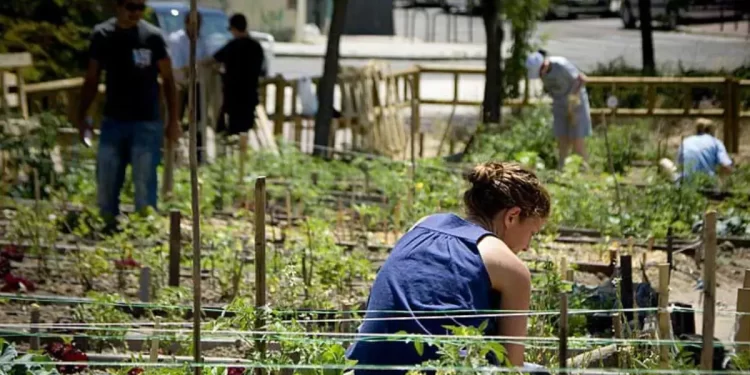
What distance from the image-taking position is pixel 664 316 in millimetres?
5051

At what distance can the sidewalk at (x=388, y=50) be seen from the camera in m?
28.3

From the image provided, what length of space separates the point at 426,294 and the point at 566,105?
9.05m

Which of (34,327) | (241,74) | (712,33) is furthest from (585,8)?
(34,327)

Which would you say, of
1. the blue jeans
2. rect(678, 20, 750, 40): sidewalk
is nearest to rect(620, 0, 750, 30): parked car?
rect(678, 20, 750, 40): sidewalk

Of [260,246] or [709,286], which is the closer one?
[709,286]

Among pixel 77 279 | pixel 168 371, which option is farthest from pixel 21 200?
pixel 168 371

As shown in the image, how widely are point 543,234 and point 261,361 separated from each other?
435 centimetres

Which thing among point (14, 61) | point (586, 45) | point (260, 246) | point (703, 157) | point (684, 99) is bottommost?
point (586, 45)

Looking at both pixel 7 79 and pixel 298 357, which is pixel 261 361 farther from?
pixel 7 79

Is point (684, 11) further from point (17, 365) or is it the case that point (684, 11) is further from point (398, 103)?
point (17, 365)

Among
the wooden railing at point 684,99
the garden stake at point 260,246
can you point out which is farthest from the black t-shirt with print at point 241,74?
the garden stake at point 260,246

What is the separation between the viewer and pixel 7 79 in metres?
12.0

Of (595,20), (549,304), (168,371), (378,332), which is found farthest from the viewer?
(595,20)

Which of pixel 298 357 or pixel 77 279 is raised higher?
pixel 298 357
